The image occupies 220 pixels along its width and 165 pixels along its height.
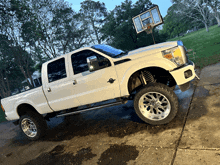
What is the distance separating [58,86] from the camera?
4.12 meters

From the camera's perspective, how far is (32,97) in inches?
177

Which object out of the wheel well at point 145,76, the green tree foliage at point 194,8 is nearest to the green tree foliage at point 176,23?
the green tree foliage at point 194,8

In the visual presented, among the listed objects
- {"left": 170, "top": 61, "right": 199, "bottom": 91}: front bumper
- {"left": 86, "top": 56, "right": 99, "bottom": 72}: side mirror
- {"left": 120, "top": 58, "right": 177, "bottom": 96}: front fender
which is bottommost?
{"left": 170, "top": 61, "right": 199, "bottom": 91}: front bumper

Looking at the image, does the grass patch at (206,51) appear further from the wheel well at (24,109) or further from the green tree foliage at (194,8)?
the green tree foliage at (194,8)

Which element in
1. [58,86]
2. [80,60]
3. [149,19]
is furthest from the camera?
[149,19]

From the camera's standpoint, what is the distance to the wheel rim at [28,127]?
15.7 ft

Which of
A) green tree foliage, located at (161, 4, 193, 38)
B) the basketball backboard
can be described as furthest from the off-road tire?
green tree foliage, located at (161, 4, 193, 38)

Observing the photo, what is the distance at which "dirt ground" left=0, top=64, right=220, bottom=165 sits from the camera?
2471 mm

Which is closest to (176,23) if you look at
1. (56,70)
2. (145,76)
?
(145,76)

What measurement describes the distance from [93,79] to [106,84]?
348 mm

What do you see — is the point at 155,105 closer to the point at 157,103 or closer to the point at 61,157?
the point at 157,103

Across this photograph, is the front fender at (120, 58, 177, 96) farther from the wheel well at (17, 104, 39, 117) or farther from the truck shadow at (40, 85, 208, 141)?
the wheel well at (17, 104, 39, 117)

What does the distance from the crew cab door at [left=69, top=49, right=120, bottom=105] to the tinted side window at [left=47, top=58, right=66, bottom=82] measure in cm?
32

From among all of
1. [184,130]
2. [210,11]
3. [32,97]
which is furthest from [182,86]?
[210,11]
